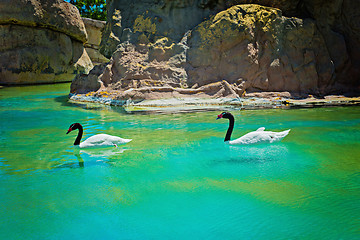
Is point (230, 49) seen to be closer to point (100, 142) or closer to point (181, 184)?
point (100, 142)

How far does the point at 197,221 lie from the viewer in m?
3.40

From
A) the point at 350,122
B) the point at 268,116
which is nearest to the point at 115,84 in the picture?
the point at 268,116

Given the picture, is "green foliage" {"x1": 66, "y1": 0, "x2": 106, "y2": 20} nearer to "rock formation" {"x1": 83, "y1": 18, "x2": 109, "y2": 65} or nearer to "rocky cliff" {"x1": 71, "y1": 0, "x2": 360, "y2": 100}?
"rock formation" {"x1": 83, "y1": 18, "x2": 109, "y2": 65}

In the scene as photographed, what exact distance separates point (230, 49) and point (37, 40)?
12.3 metres

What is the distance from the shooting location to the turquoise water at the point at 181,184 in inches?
130

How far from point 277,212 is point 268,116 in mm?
5375

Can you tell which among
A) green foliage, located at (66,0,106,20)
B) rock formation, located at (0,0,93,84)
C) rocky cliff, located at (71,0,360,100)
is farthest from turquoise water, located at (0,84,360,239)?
green foliage, located at (66,0,106,20)

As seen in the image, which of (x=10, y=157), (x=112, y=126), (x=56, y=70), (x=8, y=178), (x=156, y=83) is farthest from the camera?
(x=56, y=70)

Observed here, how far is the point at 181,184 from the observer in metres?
4.35

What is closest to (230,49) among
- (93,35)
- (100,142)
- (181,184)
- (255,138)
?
(255,138)

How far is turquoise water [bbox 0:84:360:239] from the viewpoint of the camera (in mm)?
3293

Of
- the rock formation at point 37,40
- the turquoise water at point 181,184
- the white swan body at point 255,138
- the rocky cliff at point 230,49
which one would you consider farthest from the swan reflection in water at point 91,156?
the rock formation at point 37,40

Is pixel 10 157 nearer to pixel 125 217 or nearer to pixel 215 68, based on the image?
pixel 125 217

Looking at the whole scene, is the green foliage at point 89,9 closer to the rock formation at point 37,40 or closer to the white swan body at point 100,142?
the rock formation at point 37,40
